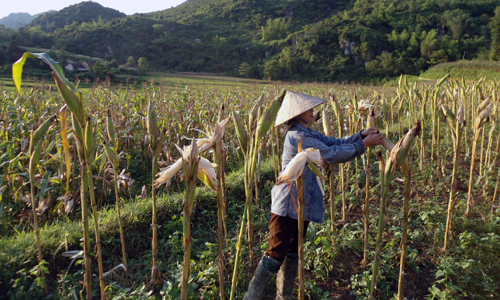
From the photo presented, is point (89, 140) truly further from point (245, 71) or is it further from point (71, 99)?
point (245, 71)

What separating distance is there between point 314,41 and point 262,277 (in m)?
58.2

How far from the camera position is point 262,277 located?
225 cm

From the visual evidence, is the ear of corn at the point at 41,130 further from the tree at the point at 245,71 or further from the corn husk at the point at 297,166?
the tree at the point at 245,71

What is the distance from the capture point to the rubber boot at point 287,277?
234 centimetres

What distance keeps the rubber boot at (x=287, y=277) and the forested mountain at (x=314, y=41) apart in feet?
139

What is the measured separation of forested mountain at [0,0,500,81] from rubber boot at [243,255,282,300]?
42.3 meters

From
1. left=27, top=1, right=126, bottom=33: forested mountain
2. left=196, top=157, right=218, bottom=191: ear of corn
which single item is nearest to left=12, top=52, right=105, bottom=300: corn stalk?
left=196, top=157, right=218, bottom=191: ear of corn

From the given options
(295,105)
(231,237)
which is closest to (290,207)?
(295,105)

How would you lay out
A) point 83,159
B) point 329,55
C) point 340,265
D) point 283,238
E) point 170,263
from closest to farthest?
point 83,159, point 283,238, point 340,265, point 170,263, point 329,55

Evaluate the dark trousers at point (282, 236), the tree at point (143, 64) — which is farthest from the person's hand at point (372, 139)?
the tree at point (143, 64)

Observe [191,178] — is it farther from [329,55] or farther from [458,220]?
[329,55]

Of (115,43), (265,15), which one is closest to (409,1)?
(265,15)

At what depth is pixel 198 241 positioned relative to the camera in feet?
11.2

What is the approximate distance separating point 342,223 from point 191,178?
2.80 m
